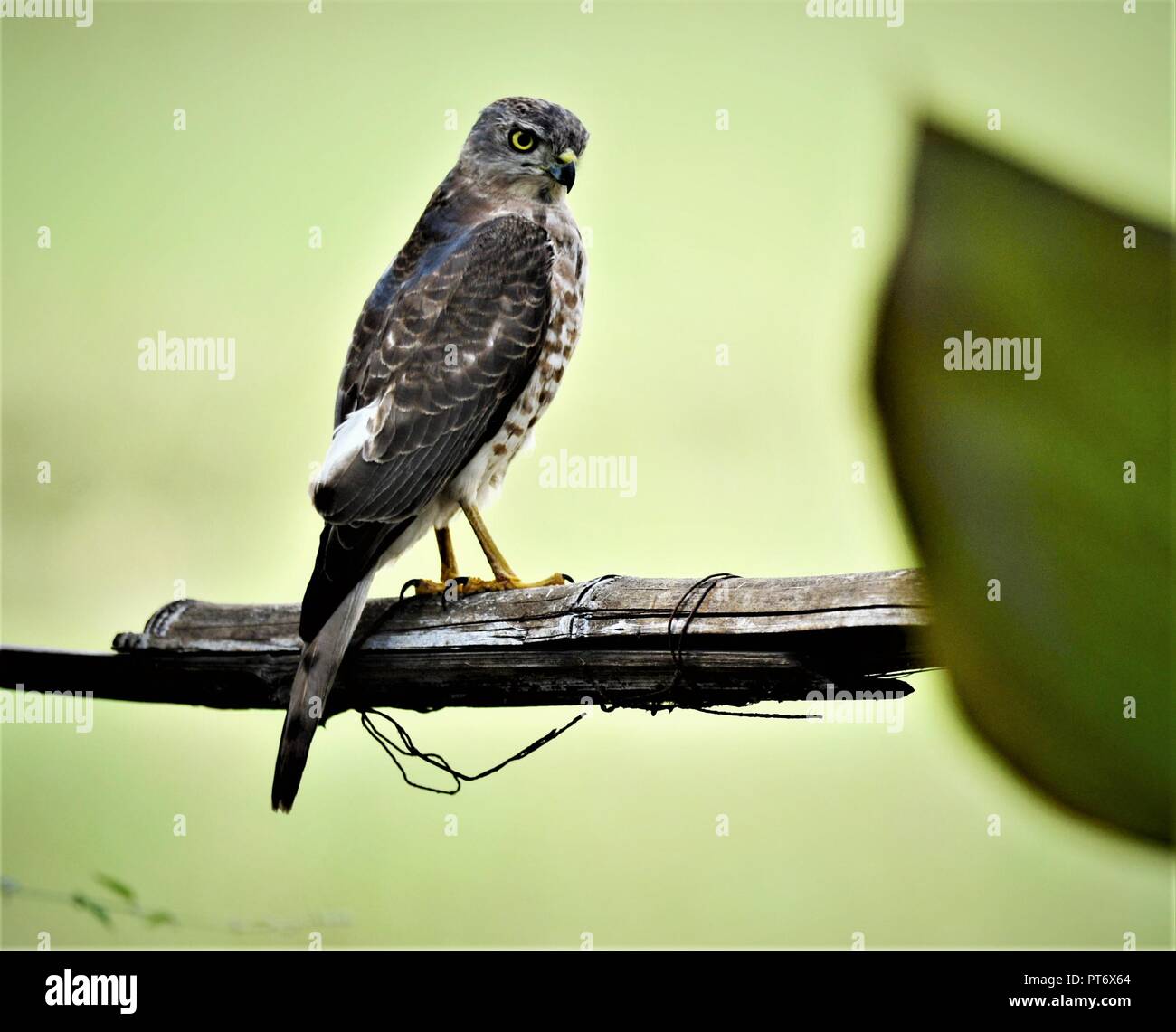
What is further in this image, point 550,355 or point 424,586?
point 550,355

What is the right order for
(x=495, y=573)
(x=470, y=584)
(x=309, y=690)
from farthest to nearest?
(x=495, y=573)
(x=470, y=584)
(x=309, y=690)

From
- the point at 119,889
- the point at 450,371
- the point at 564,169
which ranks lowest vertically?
the point at 119,889

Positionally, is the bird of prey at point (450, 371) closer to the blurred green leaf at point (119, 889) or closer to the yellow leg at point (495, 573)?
the yellow leg at point (495, 573)

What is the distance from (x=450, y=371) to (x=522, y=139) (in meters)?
0.60

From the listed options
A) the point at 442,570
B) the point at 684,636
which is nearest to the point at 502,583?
the point at 442,570

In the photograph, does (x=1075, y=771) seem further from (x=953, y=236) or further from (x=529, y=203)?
(x=529, y=203)

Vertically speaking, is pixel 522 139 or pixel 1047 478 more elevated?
pixel 522 139

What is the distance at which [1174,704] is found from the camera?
9.7 inches

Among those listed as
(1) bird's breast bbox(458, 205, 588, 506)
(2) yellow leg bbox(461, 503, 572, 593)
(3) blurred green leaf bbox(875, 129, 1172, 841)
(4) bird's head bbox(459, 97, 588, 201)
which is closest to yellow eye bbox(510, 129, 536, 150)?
(4) bird's head bbox(459, 97, 588, 201)

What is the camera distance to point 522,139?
99.0 inches

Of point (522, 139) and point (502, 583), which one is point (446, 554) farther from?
point (522, 139)

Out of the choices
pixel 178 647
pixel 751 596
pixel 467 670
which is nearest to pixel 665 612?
pixel 751 596

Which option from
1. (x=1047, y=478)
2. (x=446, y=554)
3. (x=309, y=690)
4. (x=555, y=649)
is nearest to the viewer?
(x=1047, y=478)

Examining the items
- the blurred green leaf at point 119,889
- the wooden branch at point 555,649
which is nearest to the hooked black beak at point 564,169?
the wooden branch at point 555,649
